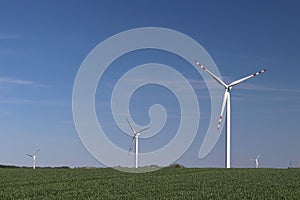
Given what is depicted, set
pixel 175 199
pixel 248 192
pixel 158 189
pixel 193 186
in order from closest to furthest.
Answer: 1. pixel 175 199
2. pixel 248 192
3. pixel 158 189
4. pixel 193 186

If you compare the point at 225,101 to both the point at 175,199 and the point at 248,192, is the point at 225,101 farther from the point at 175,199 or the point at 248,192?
the point at 175,199

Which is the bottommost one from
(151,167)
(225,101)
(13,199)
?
(13,199)

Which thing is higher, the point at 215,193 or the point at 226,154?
the point at 226,154

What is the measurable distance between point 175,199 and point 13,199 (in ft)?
27.4

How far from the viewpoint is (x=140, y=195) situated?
2978cm

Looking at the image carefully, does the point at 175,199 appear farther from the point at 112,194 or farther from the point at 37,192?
the point at 37,192

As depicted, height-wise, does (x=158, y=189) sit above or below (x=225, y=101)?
below

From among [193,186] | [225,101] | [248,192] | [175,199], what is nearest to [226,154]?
[225,101]

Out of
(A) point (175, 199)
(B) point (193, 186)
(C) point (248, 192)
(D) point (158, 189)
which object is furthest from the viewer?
(B) point (193, 186)

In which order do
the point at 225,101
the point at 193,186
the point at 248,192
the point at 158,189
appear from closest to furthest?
the point at 248,192
the point at 158,189
the point at 193,186
the point at 225,101

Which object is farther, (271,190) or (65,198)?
(271,190)

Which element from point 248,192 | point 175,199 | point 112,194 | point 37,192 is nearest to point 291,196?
point 248,192

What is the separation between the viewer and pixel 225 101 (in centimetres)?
7156

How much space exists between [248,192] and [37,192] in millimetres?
12295
